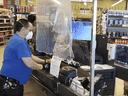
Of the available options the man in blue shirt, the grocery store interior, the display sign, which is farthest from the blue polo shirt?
the display sign

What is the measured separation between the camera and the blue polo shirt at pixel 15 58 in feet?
5.87

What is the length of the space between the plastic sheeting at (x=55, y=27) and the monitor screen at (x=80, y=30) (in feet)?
0.19

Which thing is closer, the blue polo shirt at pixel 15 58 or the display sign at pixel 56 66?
the display sign at pixel 56 66

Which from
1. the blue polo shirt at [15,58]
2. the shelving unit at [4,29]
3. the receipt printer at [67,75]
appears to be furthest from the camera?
the shelving unit at [4,29]

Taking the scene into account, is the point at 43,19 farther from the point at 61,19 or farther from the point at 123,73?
the point at 123,73

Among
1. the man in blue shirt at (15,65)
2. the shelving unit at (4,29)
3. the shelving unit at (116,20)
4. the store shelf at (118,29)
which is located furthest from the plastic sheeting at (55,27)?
the shelving unit at (4,29)

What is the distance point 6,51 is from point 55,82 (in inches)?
29.1

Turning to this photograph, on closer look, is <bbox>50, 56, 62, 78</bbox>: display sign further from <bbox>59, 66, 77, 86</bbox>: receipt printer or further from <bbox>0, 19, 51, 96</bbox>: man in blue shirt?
<bbox>0, 19, 51, 96</bbox>: man in blue shirt

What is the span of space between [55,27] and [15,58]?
0.64 m

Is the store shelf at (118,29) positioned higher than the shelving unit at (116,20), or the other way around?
the shelving unit at (116,20)

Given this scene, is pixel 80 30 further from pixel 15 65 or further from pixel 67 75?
pixel 15 65

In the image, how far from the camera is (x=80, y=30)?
1.70m

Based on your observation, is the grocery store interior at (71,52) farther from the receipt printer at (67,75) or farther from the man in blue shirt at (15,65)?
the man in blue shirt at (15,65)

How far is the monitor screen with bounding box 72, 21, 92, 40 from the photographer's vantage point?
5.46 feet
